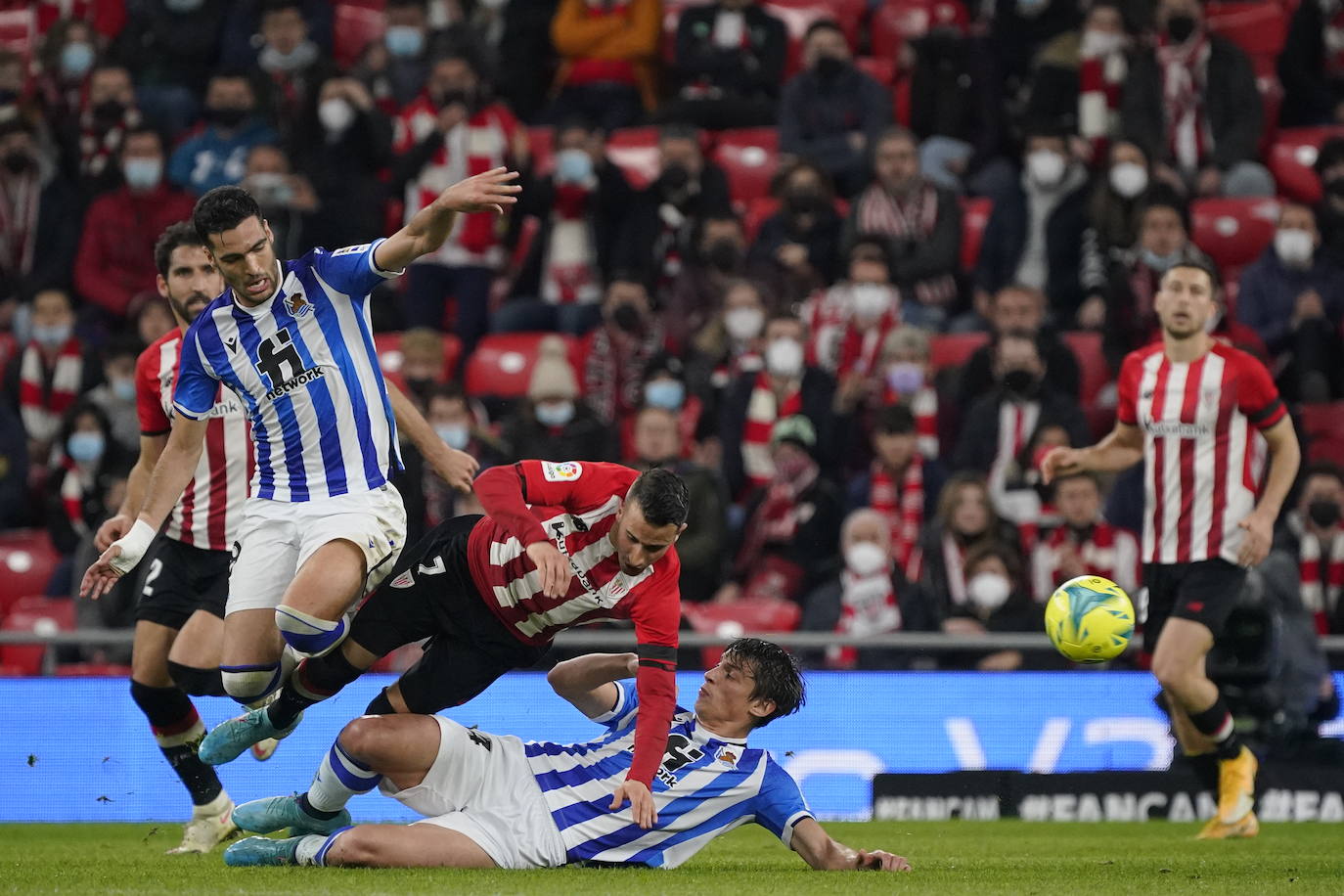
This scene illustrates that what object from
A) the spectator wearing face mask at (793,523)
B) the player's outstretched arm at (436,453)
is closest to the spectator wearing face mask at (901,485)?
the spectator wearing face mask at (793,523)

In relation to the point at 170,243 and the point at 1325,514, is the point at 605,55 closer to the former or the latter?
the point at 1325,514

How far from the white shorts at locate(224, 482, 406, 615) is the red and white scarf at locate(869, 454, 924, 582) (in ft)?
16.6

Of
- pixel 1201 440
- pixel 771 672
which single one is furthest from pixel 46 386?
pixel 771 672

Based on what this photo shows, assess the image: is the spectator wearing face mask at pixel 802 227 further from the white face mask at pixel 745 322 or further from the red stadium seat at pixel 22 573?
the red stadium seat at pixel 22 573

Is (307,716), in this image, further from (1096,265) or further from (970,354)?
(1096,265)

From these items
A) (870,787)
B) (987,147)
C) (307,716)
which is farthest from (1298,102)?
(307,716)

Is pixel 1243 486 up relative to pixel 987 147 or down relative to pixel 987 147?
down

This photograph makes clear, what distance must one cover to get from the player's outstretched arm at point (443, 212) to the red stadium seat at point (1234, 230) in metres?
8.36

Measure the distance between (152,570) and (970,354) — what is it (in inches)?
242

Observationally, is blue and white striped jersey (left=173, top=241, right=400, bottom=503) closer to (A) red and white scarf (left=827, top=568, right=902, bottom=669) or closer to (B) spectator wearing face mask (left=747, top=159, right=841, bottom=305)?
(A) red and white scarf (left=827, top=568, right=902, bottom=669)

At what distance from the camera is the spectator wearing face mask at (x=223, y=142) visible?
1434cm

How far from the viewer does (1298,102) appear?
1474cm

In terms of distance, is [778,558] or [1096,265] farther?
[1096,265]

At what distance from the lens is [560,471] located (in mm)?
6543
